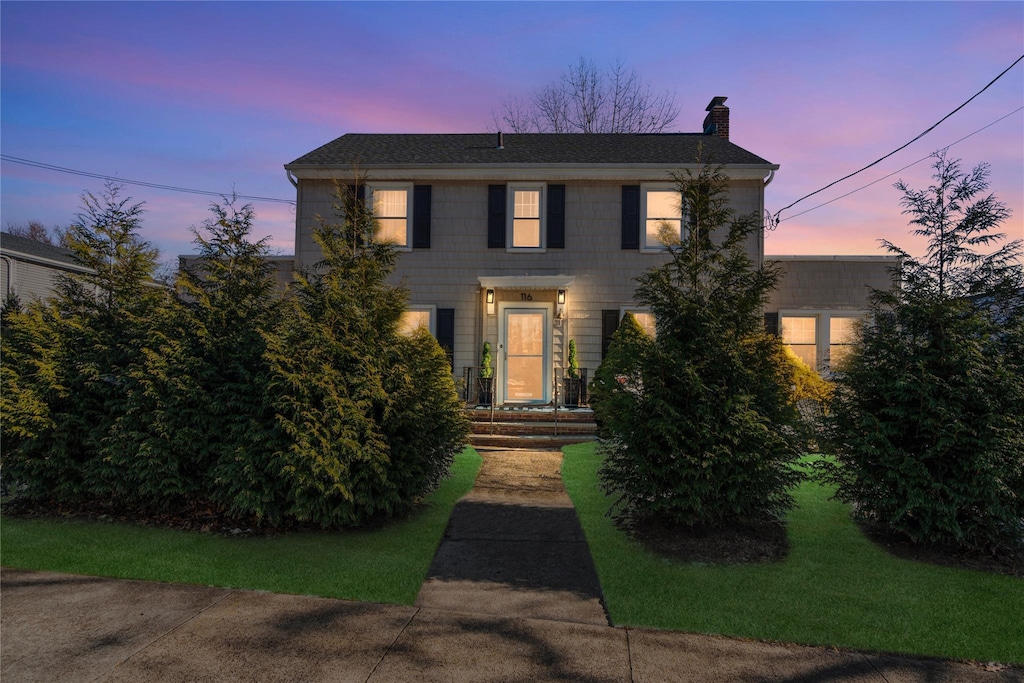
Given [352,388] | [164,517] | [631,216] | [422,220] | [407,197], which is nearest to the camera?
[352,388]

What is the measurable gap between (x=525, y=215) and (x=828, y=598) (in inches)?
393

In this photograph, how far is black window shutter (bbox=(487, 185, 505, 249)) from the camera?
41.0 feet

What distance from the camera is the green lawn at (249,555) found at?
454cm

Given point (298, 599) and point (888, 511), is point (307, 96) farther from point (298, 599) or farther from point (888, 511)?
point (888, 511)

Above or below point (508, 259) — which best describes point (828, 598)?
below

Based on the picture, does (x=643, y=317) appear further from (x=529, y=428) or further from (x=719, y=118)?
(x=719, y=118)

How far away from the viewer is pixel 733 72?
Answer: 12375 millimetres

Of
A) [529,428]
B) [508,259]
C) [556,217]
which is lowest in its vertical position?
[529,428]

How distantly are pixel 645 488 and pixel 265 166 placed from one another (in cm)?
1319

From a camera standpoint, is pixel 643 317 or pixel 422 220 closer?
pixel 643 317

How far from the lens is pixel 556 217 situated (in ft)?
40.8

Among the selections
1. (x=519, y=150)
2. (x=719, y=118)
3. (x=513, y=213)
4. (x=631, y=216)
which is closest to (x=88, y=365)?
(x=513, y=213)

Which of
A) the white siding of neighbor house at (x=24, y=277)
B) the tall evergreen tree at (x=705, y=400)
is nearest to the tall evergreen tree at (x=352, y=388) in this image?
the tall evergreen tree at (x=705, y=400)

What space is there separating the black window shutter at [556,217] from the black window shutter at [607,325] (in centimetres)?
191
